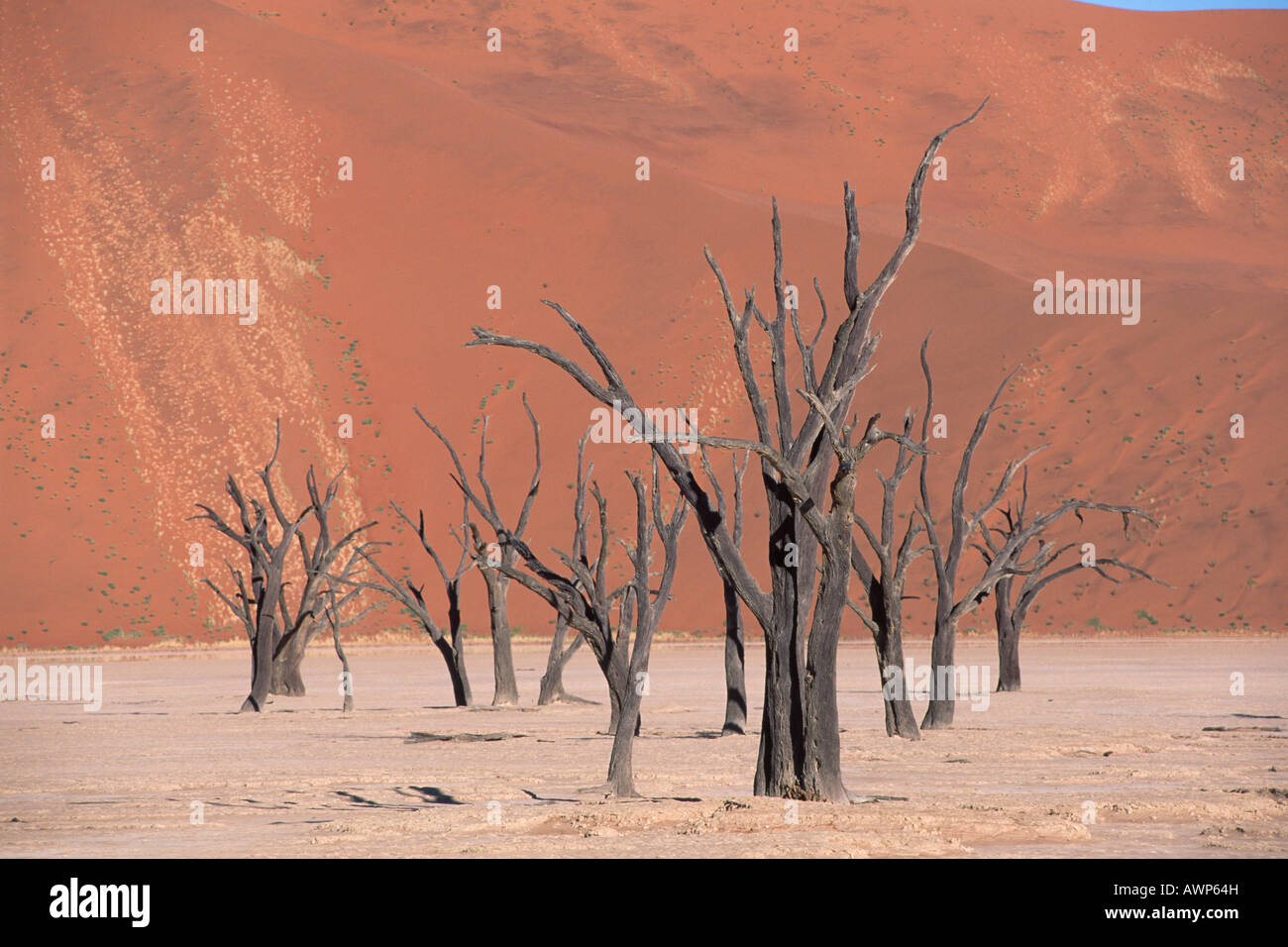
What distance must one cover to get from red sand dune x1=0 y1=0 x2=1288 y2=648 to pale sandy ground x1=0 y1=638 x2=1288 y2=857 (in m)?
28.3

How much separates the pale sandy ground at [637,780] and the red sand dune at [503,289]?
2832cm

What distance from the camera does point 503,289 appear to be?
74.6 metres

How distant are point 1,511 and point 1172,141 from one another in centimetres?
7815

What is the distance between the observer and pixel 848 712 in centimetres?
2561

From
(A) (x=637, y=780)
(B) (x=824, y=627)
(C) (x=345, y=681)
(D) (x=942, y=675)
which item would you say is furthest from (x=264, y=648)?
(B) (x=824, y=627)

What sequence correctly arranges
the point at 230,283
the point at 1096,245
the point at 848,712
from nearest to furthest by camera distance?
the point at 848,712 → the point at 230,283 → the point at 1096,245

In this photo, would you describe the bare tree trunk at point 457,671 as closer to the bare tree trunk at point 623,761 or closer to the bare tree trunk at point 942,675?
the bare tree trunk at point 942,675

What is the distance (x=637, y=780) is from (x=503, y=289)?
2398 inches

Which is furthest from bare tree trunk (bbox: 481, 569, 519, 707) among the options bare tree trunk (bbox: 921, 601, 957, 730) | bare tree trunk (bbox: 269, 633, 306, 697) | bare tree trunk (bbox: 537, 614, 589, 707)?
bare tree trunk (bbox: 921, 601, 957, 730)

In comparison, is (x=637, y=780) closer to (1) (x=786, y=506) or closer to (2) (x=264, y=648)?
(1) (x=786, y=506)

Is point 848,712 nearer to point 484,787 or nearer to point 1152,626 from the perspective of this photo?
point 484,787

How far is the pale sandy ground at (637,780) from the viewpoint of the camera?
10750mm

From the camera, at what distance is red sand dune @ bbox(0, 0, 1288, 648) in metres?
60.1
